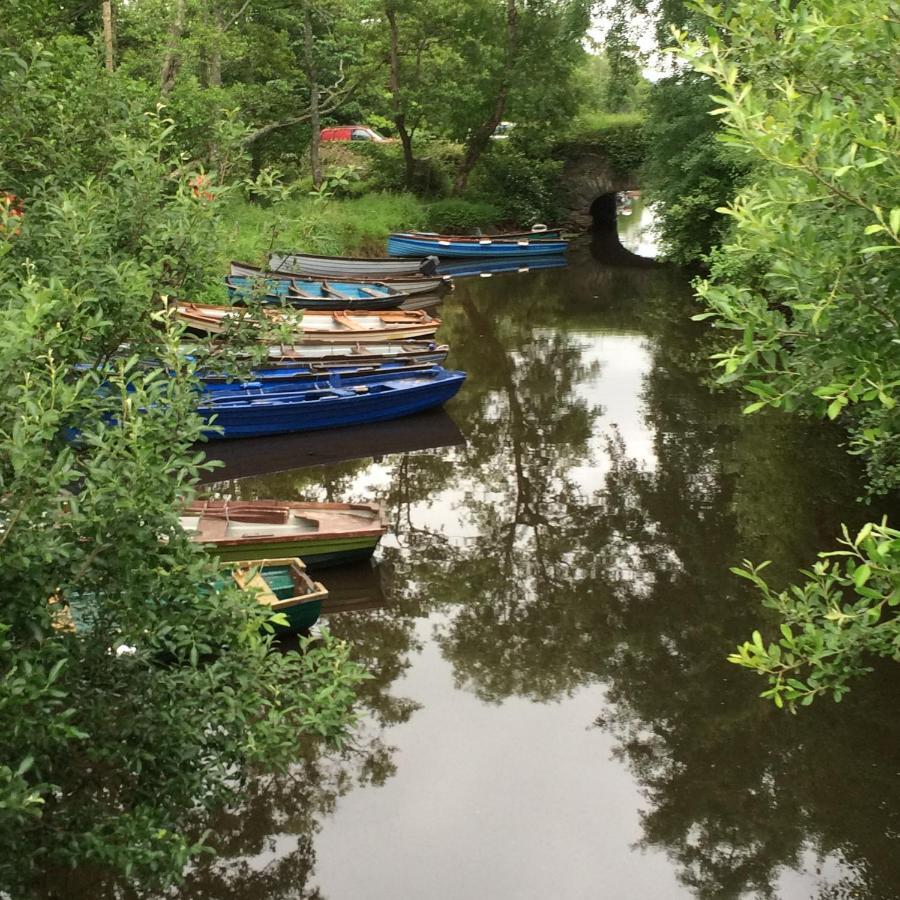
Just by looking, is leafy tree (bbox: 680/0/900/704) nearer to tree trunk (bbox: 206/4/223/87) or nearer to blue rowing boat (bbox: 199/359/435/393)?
blue rowing boat (bbox: 199/359/435/393)

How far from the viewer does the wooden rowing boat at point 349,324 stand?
18.9 metres

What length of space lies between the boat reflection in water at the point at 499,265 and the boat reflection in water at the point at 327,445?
1638 centimetres

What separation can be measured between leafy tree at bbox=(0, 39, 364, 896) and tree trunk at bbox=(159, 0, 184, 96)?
15.6 meters

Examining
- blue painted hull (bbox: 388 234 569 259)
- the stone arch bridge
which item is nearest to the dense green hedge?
the stone arch bridge

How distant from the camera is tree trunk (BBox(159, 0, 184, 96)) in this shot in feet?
67.1

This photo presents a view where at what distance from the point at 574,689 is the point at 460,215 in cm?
2987

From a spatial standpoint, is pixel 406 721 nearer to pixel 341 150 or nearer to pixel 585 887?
pixel 585 887

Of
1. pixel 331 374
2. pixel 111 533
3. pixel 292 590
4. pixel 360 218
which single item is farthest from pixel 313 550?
pixel 360 218

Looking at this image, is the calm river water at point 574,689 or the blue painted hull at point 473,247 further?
the blue painted hull at point 473,247

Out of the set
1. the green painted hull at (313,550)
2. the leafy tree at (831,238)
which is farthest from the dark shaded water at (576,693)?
the leafy tree at (831,238)

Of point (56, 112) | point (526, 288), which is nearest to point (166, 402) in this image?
point (56, 112)

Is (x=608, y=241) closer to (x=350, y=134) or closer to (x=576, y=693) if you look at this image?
(x=350, y=134)

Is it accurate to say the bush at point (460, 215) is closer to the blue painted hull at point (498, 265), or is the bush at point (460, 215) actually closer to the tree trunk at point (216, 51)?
the blue painted hull at point (498, 265)

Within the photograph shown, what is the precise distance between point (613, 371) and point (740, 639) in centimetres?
1106
